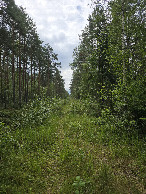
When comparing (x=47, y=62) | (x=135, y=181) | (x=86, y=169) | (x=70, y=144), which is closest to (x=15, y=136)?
(x=70, y=144)

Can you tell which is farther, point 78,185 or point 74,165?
point 74,165

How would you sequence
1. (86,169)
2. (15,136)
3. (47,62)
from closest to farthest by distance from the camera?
(86,169) < (15,136) < (47,62)

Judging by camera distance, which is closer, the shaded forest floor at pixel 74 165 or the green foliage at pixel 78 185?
the green foliage at pixel 78 185

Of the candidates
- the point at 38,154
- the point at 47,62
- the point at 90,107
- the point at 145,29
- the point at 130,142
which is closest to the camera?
the point at 38,154

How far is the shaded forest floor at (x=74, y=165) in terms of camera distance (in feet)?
11.0

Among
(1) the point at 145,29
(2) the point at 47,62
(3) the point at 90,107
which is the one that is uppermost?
(2) the point at 47,62

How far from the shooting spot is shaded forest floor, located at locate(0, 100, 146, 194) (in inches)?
131

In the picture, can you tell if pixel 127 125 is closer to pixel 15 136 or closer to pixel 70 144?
pixel 70 144

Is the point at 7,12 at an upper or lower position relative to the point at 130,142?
upper

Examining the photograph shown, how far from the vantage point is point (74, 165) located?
4.20 m

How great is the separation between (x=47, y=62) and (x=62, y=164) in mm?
33961

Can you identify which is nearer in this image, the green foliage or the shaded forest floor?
the green foliage

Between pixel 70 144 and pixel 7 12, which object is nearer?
pixel 70 144

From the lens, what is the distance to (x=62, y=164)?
4.40m
